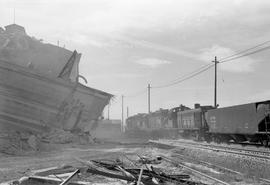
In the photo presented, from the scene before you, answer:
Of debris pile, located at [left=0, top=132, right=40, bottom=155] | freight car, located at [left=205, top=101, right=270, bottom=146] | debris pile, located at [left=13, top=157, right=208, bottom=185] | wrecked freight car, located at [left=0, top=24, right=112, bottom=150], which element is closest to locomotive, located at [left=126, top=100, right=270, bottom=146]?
freight car, located at [left=205, top=101, right=270, bottom=146]

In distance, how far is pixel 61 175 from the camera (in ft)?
34.1

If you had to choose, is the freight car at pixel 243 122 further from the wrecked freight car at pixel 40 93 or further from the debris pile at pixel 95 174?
the debris pile at pixel 95 174

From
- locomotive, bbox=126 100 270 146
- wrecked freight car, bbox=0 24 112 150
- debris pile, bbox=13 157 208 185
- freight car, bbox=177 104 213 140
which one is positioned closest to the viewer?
debris pile, bbox=13 157 208 185

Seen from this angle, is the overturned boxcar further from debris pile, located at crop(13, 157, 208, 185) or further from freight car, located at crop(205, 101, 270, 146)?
debris pile, located at crop(13, 157, 208, 185)

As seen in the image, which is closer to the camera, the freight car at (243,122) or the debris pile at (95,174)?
the debris pile at (95,174)

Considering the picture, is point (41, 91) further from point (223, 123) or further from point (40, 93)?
point (223, 123)

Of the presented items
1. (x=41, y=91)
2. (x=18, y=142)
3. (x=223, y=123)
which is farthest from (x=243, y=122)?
(x=18, y=142)

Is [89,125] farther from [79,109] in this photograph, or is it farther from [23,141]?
[23,141]

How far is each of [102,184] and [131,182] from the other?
2.59ft

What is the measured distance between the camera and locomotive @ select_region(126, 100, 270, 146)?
20.0 m

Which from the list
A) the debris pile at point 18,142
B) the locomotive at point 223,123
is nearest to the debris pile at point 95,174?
the debris pile at point 18,142

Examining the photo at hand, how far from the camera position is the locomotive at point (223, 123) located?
20.0 metres

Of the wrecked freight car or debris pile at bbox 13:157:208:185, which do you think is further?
the wrecked freight car

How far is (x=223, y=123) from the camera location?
84.5 ft
